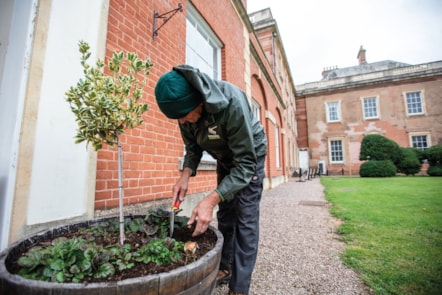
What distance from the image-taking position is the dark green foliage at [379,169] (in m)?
14.2

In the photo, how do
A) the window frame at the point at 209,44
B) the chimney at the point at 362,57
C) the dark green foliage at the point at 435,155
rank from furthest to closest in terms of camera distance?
1. the chimney at the point at 362,57
2. the dark green foliage at the point at 435,155
3. the window frame at the point at 209,44

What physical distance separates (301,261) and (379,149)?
656 inches

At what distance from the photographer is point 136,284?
667 millimetres

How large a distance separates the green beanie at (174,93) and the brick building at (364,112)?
22785mm

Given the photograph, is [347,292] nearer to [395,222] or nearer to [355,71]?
[395,222]

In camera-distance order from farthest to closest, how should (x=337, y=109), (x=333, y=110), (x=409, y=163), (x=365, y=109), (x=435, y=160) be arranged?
(x=333, y=110), (x=337, y=109), (x=365, y=109), (x=409, y=163), (x=435, y=160)

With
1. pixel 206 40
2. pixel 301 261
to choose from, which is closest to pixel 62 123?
pixel 301 261

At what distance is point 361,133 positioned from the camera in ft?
68.2

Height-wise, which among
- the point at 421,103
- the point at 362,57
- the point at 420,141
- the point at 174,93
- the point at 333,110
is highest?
the point at 362,57

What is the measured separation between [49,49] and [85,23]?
436mm

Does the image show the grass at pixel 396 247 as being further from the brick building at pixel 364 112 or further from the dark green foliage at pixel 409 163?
the brick building at pixel 364 112

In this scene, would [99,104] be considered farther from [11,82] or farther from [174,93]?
[11,82]

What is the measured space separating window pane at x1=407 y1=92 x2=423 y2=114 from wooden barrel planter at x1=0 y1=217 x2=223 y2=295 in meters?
26.0

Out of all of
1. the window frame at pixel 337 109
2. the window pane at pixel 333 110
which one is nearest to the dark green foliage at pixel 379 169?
the window frame at pixel 337 109
